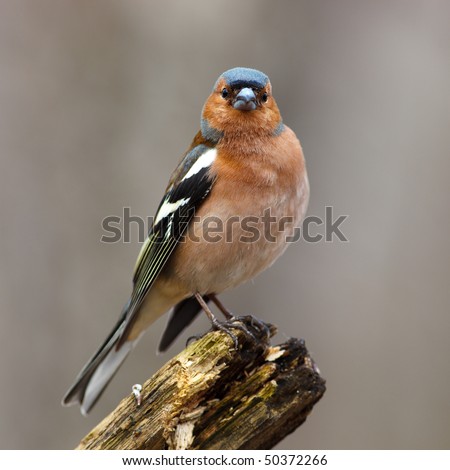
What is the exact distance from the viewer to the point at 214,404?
3.78 meters

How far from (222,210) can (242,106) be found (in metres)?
0.71

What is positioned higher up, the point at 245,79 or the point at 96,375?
the point at 245,79

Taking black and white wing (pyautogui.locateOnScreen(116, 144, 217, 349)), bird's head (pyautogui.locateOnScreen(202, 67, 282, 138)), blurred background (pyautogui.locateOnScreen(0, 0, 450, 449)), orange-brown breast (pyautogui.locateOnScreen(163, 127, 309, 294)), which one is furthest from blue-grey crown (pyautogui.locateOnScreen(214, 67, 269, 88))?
blurred background (pyautogui.locateOnScreen(0, 0, 450, 449))

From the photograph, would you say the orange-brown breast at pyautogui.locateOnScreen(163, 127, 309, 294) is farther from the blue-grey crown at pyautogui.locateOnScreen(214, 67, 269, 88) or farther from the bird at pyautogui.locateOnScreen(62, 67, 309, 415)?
the blue-grey crown at pyautogui.locateOnScreen(214, 67, 269, 88)

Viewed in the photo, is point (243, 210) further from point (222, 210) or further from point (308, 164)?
point (308, 164)

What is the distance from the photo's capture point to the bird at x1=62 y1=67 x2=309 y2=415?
441 centimetres

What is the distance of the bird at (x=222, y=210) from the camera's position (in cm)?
441

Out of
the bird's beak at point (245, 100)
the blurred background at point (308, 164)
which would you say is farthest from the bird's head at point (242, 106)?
the blurred background at point (308, 164)

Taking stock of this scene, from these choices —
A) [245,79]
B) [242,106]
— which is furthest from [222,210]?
[245,79]

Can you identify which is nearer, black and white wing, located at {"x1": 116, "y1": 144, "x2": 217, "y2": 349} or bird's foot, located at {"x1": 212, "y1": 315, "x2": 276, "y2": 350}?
bird's foot, located at {"x1": 212, "y1": 315, "x2": 276, "y2": 350}

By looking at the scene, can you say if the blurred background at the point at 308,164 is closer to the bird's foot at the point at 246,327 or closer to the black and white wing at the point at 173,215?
the black and white wing at the point at 173,215

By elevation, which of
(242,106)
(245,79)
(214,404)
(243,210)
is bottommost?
(214,404)

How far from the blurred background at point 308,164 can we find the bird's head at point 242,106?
5.31ft

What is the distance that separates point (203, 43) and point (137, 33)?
0.64 metres
